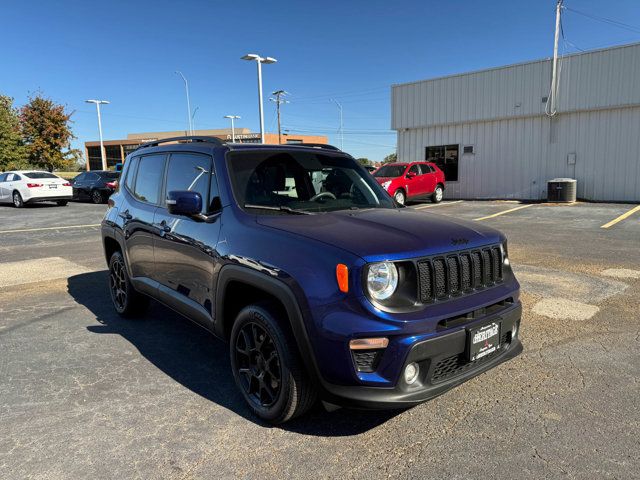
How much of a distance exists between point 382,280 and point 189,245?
174 cm

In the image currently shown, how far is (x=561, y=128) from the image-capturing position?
19.4 m

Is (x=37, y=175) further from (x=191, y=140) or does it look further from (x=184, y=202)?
(x=184, y=202)

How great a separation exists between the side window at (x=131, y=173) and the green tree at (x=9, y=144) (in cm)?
3423

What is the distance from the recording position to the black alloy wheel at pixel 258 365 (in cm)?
297

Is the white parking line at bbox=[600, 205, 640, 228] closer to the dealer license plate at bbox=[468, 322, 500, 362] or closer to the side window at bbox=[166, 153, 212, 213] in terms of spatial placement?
the dealer license plate at bbox=[468, 322, 500, 362]

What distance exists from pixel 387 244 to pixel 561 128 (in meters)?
19.7

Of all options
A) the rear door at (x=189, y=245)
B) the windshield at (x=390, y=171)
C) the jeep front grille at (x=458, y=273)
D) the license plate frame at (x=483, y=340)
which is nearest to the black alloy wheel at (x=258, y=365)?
the rear door at (x=189, y=245)

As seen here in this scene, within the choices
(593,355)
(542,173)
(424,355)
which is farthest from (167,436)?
(542,173)

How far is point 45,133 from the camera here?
121 ft

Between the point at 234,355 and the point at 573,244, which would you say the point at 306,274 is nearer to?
the point at 234,355

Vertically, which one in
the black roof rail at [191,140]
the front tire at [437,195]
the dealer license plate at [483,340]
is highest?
the black roof rail at [191,140]

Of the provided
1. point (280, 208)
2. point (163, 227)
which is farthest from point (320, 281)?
point (163, 227)

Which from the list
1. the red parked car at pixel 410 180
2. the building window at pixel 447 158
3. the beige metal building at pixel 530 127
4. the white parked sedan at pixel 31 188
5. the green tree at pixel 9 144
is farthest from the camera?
the green tree at pixel 9 144

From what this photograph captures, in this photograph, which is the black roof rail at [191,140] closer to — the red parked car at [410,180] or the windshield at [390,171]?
the red parked car at [410,180]
